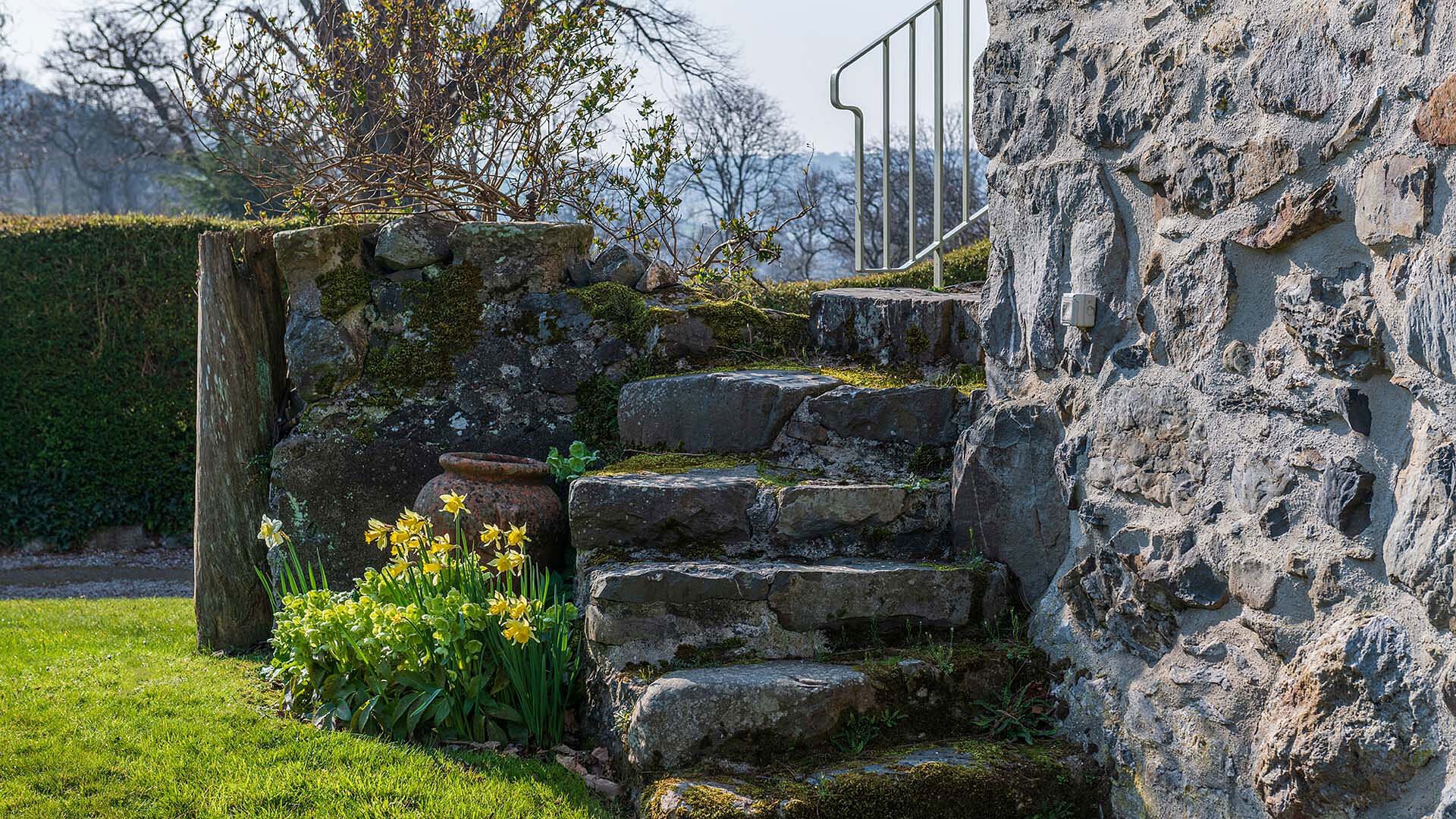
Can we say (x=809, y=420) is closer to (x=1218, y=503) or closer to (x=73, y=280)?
(x=1218, y=503)

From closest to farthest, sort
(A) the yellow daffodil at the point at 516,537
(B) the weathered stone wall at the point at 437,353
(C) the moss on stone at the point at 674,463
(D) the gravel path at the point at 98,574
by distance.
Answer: (A) the yellow daffodil at the point at 516,537 → (C) the moss on stone at the point at 674,463 → (B) the weathered stone wall at the point at 437,353 → (D) the gravel path at the point at 98,574

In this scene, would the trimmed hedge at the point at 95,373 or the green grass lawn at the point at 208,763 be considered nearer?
the green grass lawn at the point at 208,763

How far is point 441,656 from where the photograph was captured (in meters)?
2.96

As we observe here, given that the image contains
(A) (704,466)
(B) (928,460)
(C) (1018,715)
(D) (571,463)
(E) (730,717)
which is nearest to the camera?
(E) (730,717)

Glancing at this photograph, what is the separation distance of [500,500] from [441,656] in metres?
0.66

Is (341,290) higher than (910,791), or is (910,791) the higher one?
(341,290)

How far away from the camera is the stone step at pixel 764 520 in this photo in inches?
115

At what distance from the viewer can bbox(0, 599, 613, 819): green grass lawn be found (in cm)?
250

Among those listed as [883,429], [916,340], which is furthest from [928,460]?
[916,340]

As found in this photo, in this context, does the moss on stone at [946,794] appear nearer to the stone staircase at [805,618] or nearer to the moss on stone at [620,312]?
the stone staircase at [805,618]

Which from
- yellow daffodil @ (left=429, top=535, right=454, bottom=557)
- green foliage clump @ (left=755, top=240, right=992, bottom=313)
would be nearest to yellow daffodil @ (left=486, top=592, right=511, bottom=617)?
yellow daffodil @ (left=429, top=535, right=454, bottom=557)

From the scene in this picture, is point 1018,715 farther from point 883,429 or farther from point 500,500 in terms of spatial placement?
point 500,500

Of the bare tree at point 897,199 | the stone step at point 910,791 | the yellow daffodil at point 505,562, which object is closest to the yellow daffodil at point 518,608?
the yellow daffodil at point 505,562

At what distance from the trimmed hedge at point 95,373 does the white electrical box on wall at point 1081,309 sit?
6355 mm
